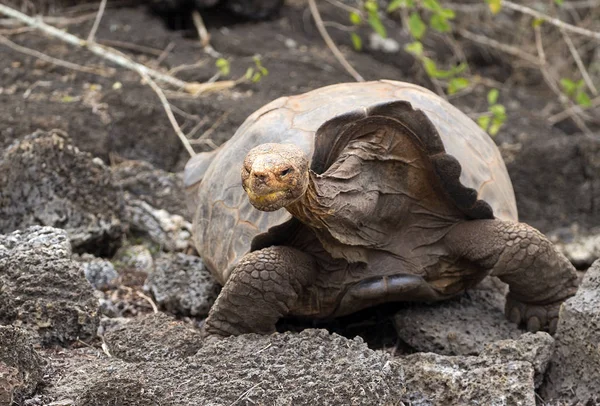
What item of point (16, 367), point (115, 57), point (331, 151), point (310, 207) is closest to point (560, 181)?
point (115, 57)

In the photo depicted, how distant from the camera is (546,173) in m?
5.61

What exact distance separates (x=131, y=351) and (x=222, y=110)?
2.88m

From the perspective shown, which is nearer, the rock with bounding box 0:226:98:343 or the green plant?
the rock with bounding box 0:226:98:343

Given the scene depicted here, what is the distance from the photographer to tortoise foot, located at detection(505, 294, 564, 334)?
3238 mm

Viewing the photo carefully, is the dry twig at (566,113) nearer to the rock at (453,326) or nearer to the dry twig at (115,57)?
the dry twig at (115,57)

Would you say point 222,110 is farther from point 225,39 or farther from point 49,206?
point 49,206

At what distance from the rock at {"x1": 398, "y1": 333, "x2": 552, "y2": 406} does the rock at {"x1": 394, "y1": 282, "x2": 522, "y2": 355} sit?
350 millimetres

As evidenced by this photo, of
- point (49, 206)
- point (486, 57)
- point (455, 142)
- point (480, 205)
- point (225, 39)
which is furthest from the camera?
point (486, 57)

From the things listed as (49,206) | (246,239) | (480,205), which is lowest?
(49,206)

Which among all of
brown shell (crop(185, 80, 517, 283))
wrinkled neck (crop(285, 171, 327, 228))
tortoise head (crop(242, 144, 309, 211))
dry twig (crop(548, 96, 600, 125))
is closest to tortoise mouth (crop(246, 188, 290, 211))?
tortoise head (crop(242, 144, 309, 211))

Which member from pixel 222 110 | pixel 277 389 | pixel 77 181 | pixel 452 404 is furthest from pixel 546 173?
pixel 277 389

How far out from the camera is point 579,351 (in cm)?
270

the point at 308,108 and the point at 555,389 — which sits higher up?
the point at 308,108

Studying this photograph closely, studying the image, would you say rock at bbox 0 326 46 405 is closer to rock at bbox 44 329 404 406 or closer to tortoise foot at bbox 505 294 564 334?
rock at bbox 44 329 404 406
